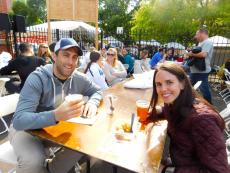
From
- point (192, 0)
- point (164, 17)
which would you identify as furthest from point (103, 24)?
point (192, 0)

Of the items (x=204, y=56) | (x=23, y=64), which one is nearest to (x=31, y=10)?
(x=23, y=64)

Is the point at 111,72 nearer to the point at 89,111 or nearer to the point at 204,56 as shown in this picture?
the point at 204,56

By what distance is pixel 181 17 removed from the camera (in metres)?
16.5

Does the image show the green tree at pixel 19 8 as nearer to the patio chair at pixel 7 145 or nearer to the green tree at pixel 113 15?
the green tree at pixel 113 15

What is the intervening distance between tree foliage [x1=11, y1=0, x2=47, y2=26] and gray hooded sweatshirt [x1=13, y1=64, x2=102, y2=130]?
3429 centimetres

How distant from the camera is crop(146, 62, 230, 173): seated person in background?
1.41 metres

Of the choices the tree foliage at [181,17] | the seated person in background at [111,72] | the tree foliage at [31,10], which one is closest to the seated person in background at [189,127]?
the seated person in background at [111,72]

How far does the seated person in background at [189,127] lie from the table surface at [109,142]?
18 cm

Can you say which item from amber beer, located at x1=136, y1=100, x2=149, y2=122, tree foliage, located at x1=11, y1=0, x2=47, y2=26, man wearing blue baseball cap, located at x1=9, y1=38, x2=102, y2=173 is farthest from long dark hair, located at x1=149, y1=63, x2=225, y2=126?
tree foliage, located at x1=11, y1=0, x2=47, y2=26

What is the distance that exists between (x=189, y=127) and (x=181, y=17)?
16475 mm

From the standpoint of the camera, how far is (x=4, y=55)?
6.35 meters

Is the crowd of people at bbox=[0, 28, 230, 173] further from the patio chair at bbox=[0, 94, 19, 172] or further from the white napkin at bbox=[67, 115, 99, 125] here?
the patio chair at bbox=[0, 94, 19, 172]

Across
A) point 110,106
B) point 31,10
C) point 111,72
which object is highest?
point 31,10

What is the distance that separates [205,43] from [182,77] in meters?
4.05
